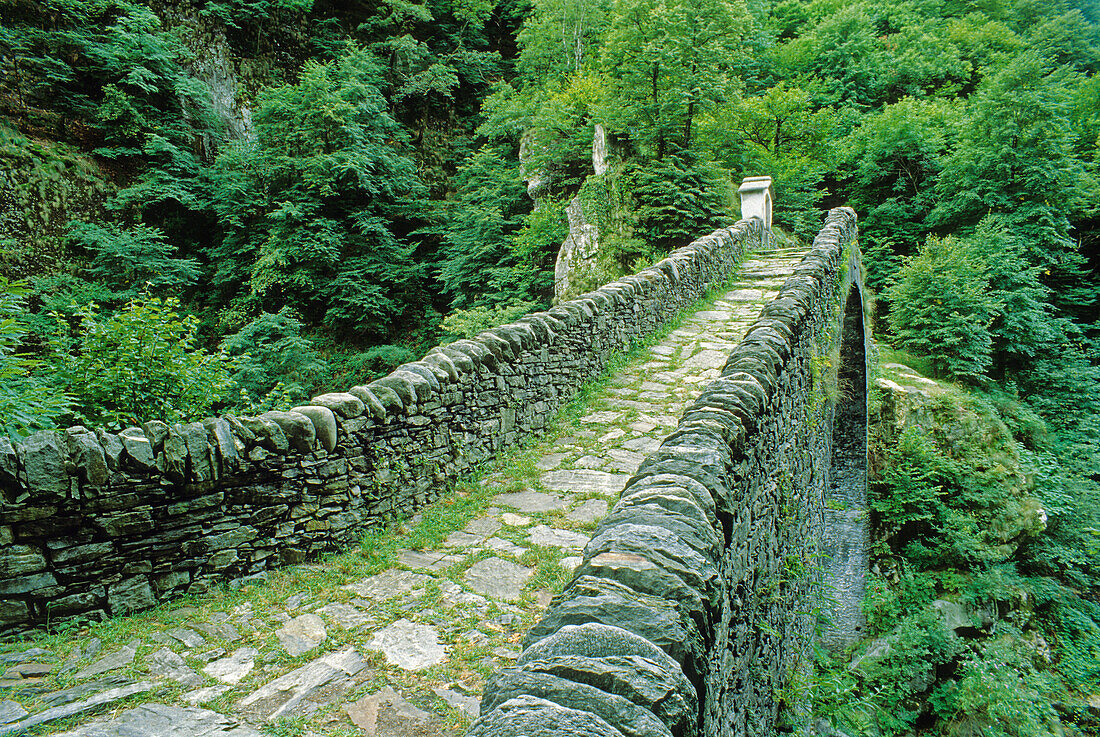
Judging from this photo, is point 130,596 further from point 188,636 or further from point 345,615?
point 345,615

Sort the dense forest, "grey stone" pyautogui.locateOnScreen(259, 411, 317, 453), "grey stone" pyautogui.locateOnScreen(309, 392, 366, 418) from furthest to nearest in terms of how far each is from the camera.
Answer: the dense forest
"grey stone" pyautogui.locateOnScreen(309, 392, 366, 418)
"grey stone" pyautogui.locateOnScreen(259, 411, 317, 453)

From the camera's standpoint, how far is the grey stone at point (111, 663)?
252 cm

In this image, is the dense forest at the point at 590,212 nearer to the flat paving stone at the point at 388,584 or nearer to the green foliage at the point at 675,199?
the green foliage at the point at 675,199

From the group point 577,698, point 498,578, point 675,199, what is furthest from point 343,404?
point 675,199

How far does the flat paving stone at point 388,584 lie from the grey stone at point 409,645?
0.32 m

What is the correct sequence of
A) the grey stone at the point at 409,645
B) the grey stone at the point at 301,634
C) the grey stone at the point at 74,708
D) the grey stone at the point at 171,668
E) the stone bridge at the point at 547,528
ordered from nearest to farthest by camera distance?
the stone bridge at the point at 547,528 → the grey stone at the point at 74,708 → the grey stone at the point at 171,668 → the grey stone at the point at 409,645 → the grey stone at the point at 301,634

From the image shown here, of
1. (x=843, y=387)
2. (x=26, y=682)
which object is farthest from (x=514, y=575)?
(x=843, y=387)

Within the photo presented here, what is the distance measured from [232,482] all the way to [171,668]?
109cm

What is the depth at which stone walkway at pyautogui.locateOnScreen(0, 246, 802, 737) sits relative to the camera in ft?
7.45

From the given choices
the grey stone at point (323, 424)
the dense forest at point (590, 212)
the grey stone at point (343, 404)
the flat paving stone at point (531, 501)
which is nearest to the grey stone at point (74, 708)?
the grey stone at point (323, 424)

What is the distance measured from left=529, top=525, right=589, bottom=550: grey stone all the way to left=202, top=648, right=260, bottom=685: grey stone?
1.81 m

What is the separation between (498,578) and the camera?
3.35m

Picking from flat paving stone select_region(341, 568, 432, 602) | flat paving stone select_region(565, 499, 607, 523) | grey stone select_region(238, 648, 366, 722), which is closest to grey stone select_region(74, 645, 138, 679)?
grey stone select_region(238, 648, 366, 722)

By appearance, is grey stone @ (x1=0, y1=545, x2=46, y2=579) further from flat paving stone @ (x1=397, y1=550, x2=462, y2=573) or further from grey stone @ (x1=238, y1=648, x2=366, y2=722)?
flat paving stone @ (x1=397, y1=550, x2=462, y2=573)
